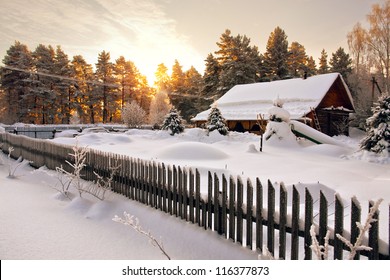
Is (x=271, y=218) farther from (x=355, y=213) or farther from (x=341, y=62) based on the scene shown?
(x=341, y=62)

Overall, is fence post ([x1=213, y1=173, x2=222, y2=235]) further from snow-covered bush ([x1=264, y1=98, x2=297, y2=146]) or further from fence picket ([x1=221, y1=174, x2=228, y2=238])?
snow-covered bush ([x1=264, y1=98, x2=297, y2=146])

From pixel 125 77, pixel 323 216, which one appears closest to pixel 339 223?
pixel 323 216

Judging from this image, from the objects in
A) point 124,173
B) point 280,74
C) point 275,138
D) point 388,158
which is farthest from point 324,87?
point 124,173

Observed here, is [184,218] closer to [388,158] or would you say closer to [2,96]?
[388,158]

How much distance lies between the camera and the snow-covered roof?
24891 mm

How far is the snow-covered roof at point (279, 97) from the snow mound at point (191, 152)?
12689mm

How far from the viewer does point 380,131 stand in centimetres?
1252

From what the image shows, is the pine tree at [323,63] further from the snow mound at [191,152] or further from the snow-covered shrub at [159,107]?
the snow mound at [191,152]

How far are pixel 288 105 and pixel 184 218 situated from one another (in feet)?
78.1

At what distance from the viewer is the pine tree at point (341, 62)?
39.4 m

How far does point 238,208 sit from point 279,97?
2661cm

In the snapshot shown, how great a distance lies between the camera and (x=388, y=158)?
1205 cm

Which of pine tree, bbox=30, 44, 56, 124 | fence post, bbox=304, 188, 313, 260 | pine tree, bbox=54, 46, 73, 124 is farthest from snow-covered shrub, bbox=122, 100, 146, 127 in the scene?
fence post, bbox=304, 188, 313, 260

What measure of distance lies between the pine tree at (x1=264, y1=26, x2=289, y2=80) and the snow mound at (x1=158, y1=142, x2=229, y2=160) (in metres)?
34.1
